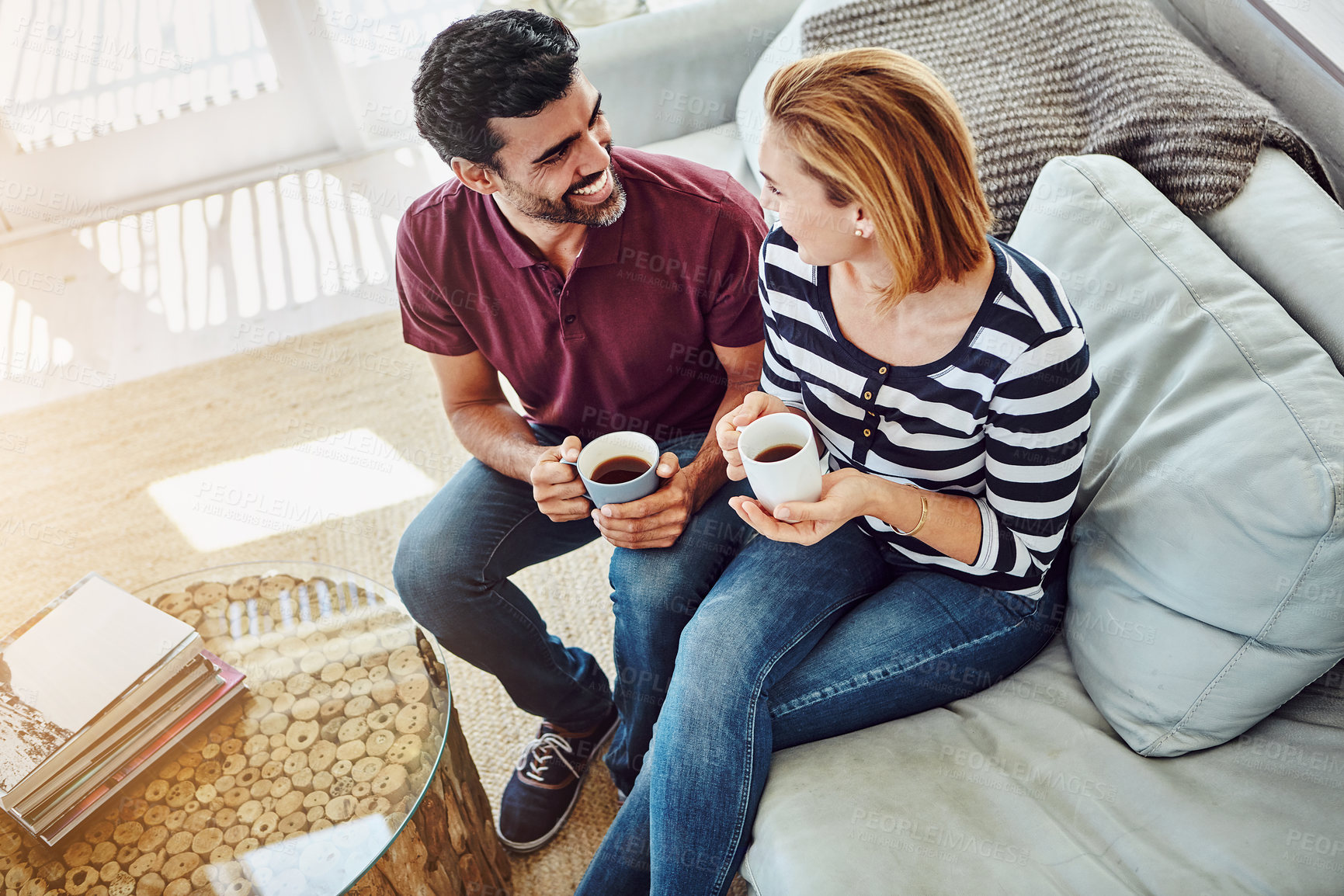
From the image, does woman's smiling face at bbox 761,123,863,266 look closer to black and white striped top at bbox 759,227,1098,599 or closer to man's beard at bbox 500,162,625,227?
black and white striped top at bbox 759,227,1098,599

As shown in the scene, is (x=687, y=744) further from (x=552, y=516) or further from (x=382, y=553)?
(x=382, y=553)

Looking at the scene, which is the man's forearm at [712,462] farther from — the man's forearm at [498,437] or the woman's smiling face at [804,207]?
the woman's smiling face at [804,207]

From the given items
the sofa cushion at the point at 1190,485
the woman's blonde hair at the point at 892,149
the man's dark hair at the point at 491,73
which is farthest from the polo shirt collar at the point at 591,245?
the sofa cushion at the point at 1190,485

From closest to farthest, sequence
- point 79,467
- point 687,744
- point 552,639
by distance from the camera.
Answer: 1. point 687,744
2. point 552,639
3. point 79,467

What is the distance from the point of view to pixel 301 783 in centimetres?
117

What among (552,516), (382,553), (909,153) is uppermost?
(909,153)

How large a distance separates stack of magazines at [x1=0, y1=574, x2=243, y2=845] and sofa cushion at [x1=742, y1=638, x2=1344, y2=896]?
0.75 m

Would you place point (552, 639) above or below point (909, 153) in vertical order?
below

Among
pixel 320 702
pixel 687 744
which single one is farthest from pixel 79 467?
pixel 687 744

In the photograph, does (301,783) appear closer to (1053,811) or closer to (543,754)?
(543,754)

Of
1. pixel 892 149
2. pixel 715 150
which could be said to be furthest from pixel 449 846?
pixel 715 150

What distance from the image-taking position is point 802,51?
1748 millimetres

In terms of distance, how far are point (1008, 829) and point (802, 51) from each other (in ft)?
4.47

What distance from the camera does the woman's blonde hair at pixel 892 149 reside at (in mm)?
985
